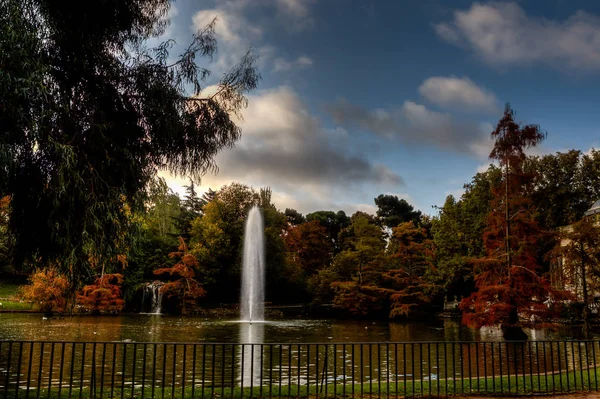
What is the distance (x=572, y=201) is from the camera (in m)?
46.2

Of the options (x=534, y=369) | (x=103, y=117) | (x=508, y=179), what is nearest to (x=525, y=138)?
(x=508, y=179)

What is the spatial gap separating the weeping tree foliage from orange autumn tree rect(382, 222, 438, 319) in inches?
1161

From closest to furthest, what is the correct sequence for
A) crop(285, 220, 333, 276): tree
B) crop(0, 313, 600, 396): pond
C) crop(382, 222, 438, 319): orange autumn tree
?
crop(0, 313, 600, 396): pond → crop(382, 222, 438, 319): orange autumn tree → crop(285, 220, 333, 276): tree

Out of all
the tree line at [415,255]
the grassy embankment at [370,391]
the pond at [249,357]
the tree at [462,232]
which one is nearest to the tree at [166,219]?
the tree line at [415,255]

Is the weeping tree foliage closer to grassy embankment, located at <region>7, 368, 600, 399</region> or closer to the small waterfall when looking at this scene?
grassy embankment, located at <region>7, 368, 600, 399</region>

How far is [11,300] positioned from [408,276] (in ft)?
99.0

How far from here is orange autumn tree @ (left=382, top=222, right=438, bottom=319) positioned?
38.5 metres

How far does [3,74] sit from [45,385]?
260 inches

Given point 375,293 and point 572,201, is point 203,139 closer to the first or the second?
point 375,293

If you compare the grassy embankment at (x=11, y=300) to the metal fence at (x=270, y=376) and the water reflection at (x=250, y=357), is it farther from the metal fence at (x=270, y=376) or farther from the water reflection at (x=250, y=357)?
the metal fence at (x=270, y=376)

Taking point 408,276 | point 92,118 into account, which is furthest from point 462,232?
point 92,118

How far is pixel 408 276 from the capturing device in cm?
4050

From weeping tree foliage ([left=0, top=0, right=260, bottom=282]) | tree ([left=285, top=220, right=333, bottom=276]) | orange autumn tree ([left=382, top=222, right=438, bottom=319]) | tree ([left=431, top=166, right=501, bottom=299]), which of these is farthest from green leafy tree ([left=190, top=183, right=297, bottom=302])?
weeping tree foliage ([left=0, top=0, right=260, bottom=282])

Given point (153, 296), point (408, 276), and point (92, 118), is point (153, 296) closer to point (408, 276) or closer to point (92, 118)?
point (408, 276)
